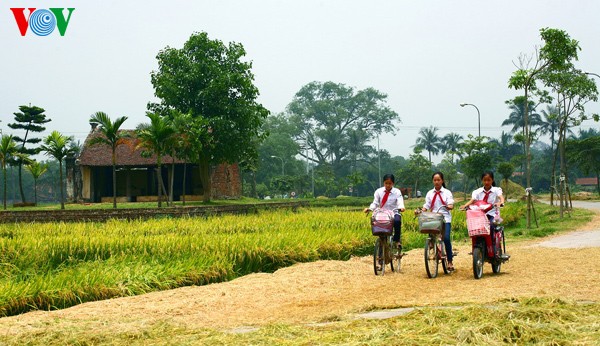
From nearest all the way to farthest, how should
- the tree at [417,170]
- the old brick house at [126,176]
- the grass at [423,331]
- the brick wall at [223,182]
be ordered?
the grass at [423,331] < the old brick house at [126,176] < the brick wall at [223,182] < the tree at [417,170]

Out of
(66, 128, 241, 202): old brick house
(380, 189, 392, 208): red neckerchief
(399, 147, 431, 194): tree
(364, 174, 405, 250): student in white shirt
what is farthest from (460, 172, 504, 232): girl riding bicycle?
(399, 147, 431, 194): tree

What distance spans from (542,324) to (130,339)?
12.5 ft

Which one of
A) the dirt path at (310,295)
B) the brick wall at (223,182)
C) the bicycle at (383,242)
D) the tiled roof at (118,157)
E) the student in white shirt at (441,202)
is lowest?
the dirt path at (310,295)

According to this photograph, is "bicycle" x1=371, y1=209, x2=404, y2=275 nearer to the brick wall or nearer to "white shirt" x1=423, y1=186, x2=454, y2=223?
"white shirt" x1=423, y1=186, x2=454, y2=223

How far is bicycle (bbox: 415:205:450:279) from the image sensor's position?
1150 cm

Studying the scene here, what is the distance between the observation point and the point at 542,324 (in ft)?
21.1

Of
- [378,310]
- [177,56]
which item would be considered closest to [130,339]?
[378,310]

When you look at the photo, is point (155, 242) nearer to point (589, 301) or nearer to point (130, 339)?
point (130, 339)

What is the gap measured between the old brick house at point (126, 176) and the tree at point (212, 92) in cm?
407

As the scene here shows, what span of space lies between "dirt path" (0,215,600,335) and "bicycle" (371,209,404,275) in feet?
0.86

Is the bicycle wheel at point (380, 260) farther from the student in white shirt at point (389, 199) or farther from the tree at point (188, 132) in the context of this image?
the tree at point (188, 132)

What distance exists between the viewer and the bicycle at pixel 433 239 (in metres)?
11.5

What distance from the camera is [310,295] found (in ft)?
33.9

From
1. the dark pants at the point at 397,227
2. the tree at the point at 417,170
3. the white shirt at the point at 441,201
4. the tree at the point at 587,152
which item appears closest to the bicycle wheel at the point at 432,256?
the white shirt at the point at 441,201
